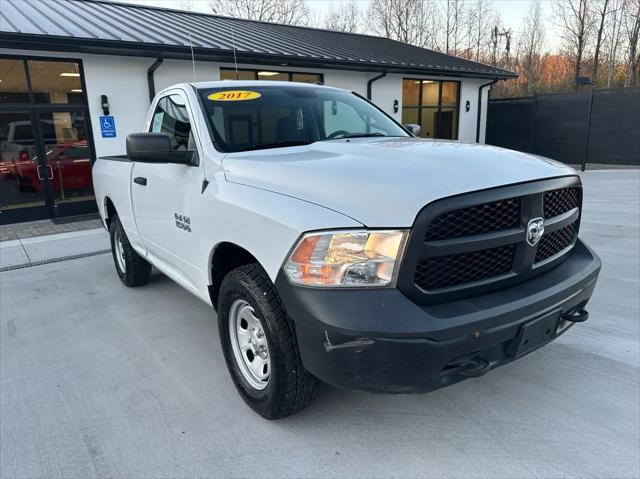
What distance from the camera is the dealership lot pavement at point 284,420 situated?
2262mm

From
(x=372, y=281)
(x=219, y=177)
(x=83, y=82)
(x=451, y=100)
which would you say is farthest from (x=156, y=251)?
(x=451, y=100)

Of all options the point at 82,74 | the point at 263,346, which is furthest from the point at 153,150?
the point at 82,74

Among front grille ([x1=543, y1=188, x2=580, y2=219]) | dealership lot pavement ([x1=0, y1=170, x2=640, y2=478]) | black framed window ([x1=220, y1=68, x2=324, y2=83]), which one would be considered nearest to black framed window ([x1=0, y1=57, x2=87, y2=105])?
black framed window ([x1=220, y1=68, x2=324, y2=83])

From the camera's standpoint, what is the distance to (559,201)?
8.21 ft

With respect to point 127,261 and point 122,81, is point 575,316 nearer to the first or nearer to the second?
point 127,261

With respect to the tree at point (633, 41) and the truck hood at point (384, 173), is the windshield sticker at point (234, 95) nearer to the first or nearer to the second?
the truck hood at point (384, 173)

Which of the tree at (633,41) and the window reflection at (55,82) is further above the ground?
the tree at (633,41)

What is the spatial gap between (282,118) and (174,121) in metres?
0.97

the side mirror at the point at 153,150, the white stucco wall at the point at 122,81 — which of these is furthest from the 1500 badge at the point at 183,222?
the white stucco wall at the point at 122,81

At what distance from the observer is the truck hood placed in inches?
77.7

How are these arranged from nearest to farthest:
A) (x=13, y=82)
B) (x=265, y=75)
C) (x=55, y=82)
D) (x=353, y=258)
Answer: (x=353, y=258)
(x=13, y=82)
(x=55, y=82)
(x=265, y=75)

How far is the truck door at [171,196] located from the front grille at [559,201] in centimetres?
204

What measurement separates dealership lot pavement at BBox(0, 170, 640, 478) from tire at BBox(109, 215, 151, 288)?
888mm

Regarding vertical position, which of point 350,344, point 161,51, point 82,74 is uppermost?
point 161,51
